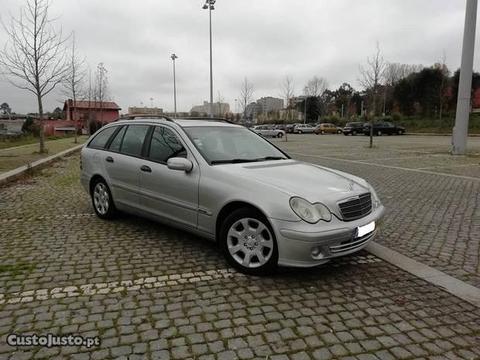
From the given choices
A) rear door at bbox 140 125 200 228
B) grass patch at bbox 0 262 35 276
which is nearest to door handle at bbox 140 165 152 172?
rear door at bbox 140 125 200 228

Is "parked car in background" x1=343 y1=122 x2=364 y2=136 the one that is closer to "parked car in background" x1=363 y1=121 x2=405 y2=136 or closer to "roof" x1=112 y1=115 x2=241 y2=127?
"parked car in background" x1=363 y1=121 x2=405 y2=136

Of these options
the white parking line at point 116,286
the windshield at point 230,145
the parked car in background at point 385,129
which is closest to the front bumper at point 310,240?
the white parking line at point 116,286

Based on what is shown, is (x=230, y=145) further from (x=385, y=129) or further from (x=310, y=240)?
(x=385, y=129)

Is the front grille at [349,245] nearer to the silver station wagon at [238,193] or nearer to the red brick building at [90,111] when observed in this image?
the silver station wagon at [238,193]

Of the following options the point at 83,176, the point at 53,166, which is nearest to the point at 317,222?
the point at 83,176

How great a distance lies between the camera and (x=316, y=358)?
8.79 feet

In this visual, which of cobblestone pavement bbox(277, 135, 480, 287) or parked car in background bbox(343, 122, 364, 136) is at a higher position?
parked car in background bbox(343, 122, 364, 136)

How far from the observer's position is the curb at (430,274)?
363 centimetres

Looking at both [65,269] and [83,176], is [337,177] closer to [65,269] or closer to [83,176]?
[65,269]

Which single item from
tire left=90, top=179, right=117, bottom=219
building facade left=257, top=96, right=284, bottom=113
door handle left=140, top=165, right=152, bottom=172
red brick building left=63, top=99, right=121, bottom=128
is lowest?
tire left=90, top=179, right=117, bottom=219

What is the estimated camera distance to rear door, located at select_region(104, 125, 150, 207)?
5.28 m

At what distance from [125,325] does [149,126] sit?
301 cm

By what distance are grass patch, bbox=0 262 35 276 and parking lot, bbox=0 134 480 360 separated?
21mm

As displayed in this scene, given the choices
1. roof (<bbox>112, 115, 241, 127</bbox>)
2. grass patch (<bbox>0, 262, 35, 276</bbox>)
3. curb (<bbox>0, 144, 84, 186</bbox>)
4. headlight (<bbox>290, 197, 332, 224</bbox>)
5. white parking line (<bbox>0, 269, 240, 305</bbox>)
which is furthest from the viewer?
curb (<bbox>0, 144, 84, 186</bbox>)
